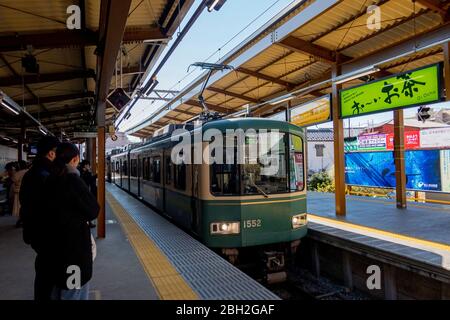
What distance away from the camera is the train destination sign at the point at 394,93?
19.2 ft

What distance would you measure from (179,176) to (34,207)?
4.17 metres

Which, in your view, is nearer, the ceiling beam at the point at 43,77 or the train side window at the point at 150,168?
the ceiling beam at the point at 43,77

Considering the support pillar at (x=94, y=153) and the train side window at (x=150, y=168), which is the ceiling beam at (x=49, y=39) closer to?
the train side window at (x=150, y=168)

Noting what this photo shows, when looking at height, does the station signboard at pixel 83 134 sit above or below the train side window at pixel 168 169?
above

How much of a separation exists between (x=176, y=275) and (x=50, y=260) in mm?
1777

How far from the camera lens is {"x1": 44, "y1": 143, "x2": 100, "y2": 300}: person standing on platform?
2.41 meters

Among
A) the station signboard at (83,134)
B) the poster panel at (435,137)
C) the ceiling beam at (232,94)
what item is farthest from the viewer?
the poster panel at (435,137)

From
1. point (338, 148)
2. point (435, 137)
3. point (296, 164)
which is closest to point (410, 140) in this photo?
point (435, 137)

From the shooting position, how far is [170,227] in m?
6.82

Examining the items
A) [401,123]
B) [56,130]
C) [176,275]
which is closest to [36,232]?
[176,275]

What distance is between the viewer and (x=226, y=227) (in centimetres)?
517

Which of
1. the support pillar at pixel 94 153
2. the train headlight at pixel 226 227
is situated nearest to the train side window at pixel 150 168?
the support pillar at pixel 94 153

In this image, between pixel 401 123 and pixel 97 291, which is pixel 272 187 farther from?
pixel 401 123

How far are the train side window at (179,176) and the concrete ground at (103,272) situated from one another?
1383 millimetres
